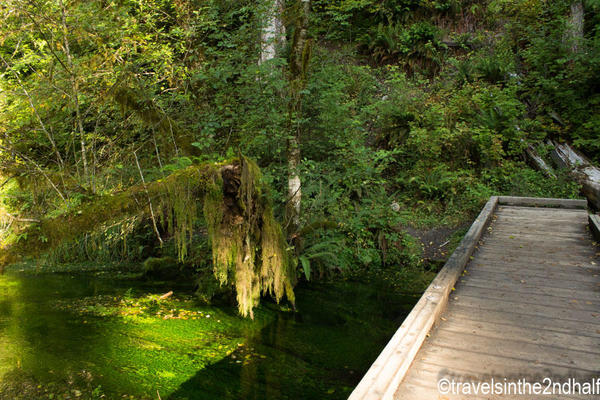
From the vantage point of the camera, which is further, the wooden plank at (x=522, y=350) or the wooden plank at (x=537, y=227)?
the wooden plank at (x=537, y=227)

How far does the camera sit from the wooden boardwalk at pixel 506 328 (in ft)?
9.98

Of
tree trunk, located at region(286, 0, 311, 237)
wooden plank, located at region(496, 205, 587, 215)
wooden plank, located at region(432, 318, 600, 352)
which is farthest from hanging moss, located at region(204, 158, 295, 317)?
wooden plank, located at region(496, 205, 587, 215)

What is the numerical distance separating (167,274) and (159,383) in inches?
192

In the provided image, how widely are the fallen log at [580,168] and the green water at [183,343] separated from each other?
5.94 metres

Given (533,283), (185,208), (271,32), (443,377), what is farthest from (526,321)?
(271,32)

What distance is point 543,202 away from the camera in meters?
9.49

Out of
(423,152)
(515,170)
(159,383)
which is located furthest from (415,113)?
(159,383)

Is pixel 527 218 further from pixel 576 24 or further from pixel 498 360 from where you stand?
pixel 576 24

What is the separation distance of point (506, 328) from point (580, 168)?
9131 mm

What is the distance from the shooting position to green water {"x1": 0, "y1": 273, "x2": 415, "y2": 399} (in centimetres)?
483

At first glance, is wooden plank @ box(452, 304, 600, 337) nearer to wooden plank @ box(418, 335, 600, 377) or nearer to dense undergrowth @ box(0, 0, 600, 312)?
wooden plank @ box(418, 335, 600, 377)

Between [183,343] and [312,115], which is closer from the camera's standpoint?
[183,343]

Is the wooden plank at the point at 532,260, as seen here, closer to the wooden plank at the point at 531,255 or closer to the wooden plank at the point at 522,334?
the wooden plank at the point at 531,255

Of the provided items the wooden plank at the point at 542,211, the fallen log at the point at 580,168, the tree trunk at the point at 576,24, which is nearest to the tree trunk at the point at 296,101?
the wooden plank at the point at 542,211
